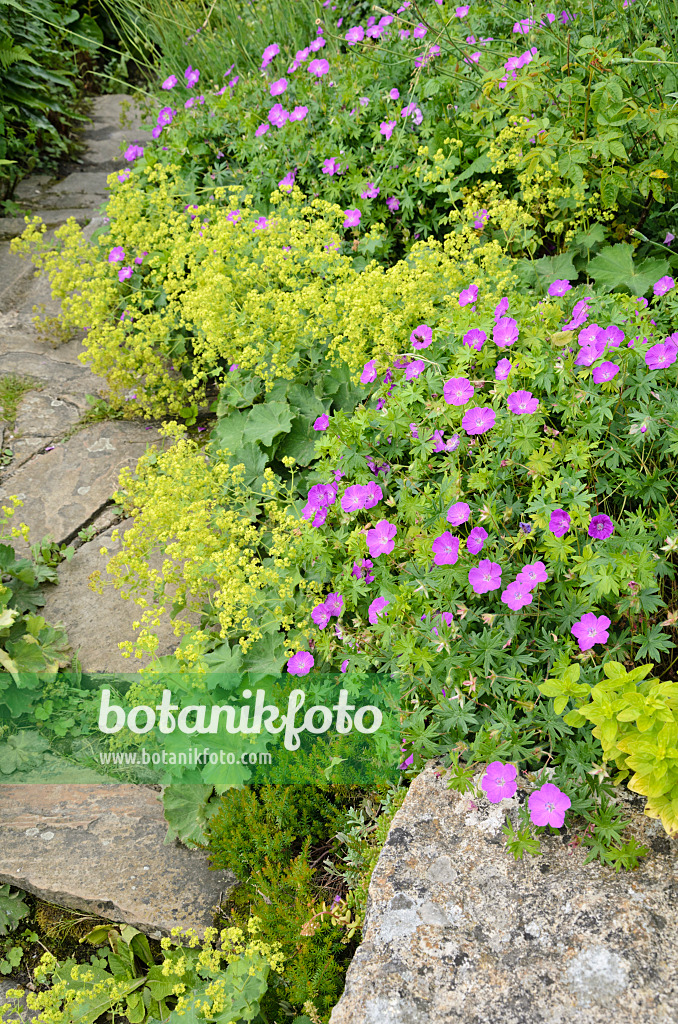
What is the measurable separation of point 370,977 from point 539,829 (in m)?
0.48

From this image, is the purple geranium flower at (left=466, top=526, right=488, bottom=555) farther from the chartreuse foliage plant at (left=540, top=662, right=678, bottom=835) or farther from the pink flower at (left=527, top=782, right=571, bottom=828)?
the pink flower at (left=527, top=782, right=571, bottom=828)

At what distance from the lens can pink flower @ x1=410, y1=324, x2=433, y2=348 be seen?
2346 millimetres

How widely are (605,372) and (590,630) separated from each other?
0.65 meters

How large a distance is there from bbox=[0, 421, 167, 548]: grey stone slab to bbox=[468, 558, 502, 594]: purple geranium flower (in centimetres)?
220

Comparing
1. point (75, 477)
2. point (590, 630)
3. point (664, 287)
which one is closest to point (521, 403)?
point (590, 630)

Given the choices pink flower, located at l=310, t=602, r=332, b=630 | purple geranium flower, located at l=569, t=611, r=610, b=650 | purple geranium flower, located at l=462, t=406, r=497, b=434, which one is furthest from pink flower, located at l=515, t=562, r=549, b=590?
pink flower, located at l=310, t=602, r=332, b=630

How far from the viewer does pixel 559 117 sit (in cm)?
293

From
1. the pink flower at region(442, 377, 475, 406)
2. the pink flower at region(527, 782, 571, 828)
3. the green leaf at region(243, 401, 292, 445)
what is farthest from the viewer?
the green leaf at region(243, 401, 292, 445)

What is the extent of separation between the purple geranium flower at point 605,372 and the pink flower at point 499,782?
959 mm

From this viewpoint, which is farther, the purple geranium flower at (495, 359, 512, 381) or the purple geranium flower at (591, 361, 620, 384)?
the purple geranium flower at (495, 359, 512, 381)

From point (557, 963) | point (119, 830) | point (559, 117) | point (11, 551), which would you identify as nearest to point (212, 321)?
point (11, 551)

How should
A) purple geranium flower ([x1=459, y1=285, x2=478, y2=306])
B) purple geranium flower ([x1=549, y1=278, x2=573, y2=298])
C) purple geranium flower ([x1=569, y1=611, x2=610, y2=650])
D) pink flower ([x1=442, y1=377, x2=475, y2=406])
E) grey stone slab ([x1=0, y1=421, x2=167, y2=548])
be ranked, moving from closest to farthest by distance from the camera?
purple geranium flower ([x1=569, y1=611, x2=610, y2=650]) → pink flower ([x1=442, y1=377, x2=475, y2=406]) → purple geranium flower ([x1=459, y1=285, x2=478, y2=306]) → purple geranium flower ([x1=549, y1=278, x2=573, y2=298]) → grey stone slab ([x1=0, y1=421, x2=167, y2=548])

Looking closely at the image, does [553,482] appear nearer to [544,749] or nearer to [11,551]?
[544,749]

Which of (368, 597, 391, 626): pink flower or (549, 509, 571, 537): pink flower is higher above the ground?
(549, 509, 571, 537): pink flower
